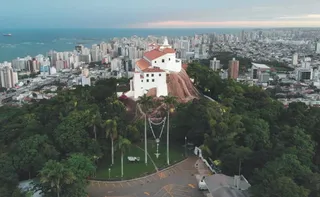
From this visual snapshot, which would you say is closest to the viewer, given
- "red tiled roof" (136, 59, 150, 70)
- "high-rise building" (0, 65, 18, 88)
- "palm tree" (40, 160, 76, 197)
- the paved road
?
"palm tree" (40, 160, 76, 197)

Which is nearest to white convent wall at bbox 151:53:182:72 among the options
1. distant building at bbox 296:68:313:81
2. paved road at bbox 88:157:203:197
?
paved road at bbox 88:157:203:197

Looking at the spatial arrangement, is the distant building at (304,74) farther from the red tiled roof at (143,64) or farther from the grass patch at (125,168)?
the grass patch at (125,168)

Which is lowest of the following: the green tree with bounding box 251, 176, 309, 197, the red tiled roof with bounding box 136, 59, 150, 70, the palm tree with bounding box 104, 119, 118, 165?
the green tree with bounding box 251, 176, 309, 197

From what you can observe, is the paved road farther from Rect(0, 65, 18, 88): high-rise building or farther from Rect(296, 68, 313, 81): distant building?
Rect(0, 65, 18, 88): high-rise building

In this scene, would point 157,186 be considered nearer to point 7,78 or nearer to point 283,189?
point 283,189

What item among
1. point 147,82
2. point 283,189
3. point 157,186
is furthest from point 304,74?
point 283,189

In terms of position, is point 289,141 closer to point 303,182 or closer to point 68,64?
point 303,182
